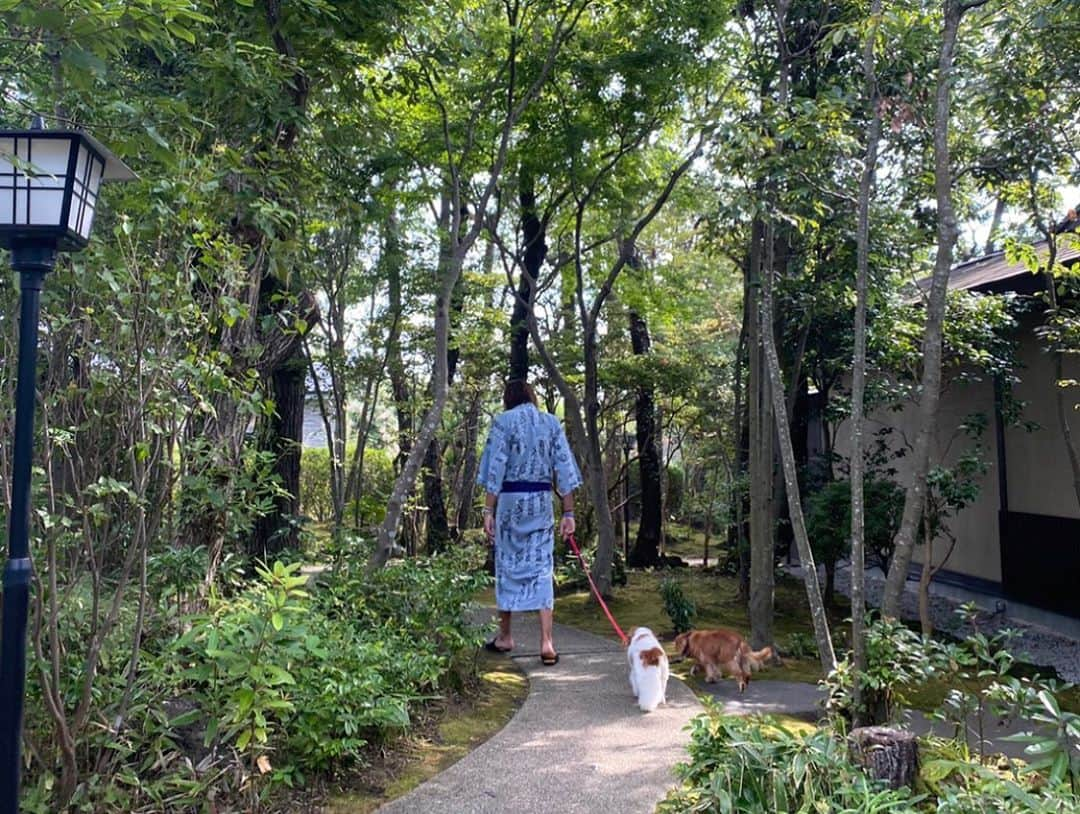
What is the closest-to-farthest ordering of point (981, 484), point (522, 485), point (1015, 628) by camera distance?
point (522, 485), point (1015, 628), point (981, 484)

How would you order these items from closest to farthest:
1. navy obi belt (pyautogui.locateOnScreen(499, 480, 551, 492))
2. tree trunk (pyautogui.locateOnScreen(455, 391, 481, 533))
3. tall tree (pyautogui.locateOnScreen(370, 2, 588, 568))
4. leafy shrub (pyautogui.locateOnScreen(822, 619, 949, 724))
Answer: leafy shrub (pyautogui.locateOnScreen(822, 619, 949, 724))
navy obi belt (pyautogui.locateOnScreen(499, 480, 551, 492))
tall tree (pyautogui.locateOnScreen(370, 2, 588, 568))
tree trunk (pyautogui.locateOnScreen(455, 391, 481, 533))

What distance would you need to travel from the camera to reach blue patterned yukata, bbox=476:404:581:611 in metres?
5.15

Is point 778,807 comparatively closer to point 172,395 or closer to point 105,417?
point 172,395

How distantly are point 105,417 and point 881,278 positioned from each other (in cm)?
604

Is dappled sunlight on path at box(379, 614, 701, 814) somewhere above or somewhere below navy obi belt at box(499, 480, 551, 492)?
below

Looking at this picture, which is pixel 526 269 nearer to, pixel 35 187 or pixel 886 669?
pixel 886 669

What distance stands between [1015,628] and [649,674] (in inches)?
183

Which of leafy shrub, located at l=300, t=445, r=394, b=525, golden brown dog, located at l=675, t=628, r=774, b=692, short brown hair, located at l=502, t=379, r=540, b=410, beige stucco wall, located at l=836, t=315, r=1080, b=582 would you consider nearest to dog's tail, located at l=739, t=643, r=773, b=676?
golden brown dog, located at l=675, t=628, r=774, b=692

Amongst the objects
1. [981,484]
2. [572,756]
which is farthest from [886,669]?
[981,484]

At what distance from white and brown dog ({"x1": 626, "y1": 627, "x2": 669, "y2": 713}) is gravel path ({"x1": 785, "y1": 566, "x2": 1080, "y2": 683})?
8.90 feet

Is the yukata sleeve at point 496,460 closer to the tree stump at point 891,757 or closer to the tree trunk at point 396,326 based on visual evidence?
the tree stump at point 891,757

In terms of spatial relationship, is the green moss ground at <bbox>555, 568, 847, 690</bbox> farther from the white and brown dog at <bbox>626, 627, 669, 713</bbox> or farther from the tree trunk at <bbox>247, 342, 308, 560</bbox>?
the tree trunk at <bbox>247, 342, 308, 560</bbox>

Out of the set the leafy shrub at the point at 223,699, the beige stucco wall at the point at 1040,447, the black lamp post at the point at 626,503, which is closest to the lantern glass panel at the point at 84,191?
the leafy shrub at the point at 223,699

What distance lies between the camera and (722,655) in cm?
488
